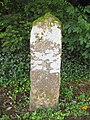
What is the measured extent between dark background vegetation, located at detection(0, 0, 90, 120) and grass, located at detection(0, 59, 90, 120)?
0.7 inches

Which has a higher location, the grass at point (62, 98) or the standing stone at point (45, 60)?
the standing stone at point (45, 60)

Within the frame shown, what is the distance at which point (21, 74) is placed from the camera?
536cm

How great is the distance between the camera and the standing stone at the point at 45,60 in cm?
389

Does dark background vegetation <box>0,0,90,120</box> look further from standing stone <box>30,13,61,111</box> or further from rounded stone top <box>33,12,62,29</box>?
rounded stone top <box>33,12,62,29</box>

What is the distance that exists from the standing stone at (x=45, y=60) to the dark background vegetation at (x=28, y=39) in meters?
0.76

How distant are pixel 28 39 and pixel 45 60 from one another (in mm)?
2011

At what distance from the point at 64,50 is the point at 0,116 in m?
2.50

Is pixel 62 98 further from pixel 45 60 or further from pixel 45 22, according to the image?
pixel 45 22

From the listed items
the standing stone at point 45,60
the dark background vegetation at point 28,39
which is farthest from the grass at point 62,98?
the standing stone at point 45,60

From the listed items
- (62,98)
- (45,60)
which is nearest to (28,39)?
(62,98)

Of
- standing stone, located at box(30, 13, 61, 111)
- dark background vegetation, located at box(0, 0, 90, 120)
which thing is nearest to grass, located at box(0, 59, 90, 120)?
dark background vegetation, located at box(0, 0, 90, 120)

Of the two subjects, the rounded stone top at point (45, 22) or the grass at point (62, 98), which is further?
the grass at point (62, 98)

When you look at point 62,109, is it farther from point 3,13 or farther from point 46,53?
point 3,13

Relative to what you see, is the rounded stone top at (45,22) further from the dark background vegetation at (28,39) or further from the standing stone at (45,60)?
the dark background vegetation at (28,39)
